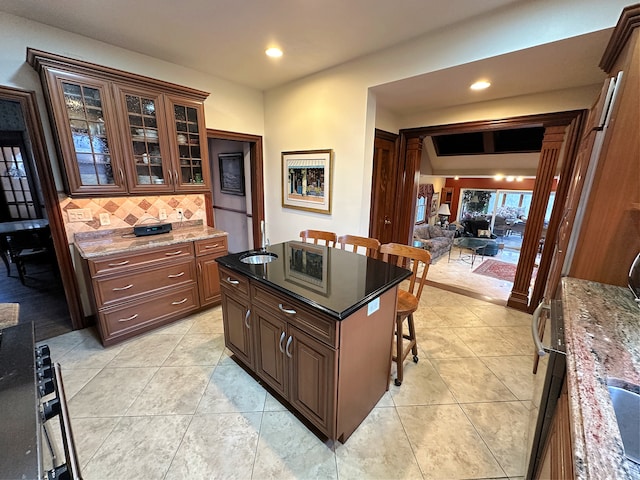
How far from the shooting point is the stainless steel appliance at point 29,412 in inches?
21.2

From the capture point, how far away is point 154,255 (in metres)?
2.47

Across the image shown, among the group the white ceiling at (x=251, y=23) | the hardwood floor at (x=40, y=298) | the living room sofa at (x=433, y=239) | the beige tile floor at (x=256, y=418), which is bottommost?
the beige tile floor at (x=256, y=418)

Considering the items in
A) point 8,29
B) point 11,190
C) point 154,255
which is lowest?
Answer: point 154,255

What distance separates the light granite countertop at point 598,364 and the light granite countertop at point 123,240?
2.87 metres

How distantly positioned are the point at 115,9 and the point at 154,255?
1.96 metres

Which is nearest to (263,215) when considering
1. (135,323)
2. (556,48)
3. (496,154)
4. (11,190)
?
(135,323)

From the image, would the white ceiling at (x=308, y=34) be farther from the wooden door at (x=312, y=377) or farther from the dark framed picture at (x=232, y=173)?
the wooden door at (x=312, y=377)

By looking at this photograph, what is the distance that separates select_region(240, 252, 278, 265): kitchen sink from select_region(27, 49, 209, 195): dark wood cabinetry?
1.34 m

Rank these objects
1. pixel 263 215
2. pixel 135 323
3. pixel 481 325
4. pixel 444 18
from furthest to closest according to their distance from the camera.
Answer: pixel 263 215 → pixel 481 325 → pixel 135 323 → pixel 444 18

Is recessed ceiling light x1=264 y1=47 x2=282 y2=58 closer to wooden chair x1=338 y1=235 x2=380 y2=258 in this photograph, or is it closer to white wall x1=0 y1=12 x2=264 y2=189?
white wall x1=0 y1=12 x2=264 y2=189

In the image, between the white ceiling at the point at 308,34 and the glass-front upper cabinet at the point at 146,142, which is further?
the glass-front upper cabinet at the point at 146,142

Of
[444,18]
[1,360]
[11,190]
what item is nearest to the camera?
[1,360]

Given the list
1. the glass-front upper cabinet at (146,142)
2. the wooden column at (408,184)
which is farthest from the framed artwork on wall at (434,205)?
the glass-front upper cabinet at (146,142)

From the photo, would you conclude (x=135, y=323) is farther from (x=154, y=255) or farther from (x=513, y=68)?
(x=513, y=68)
